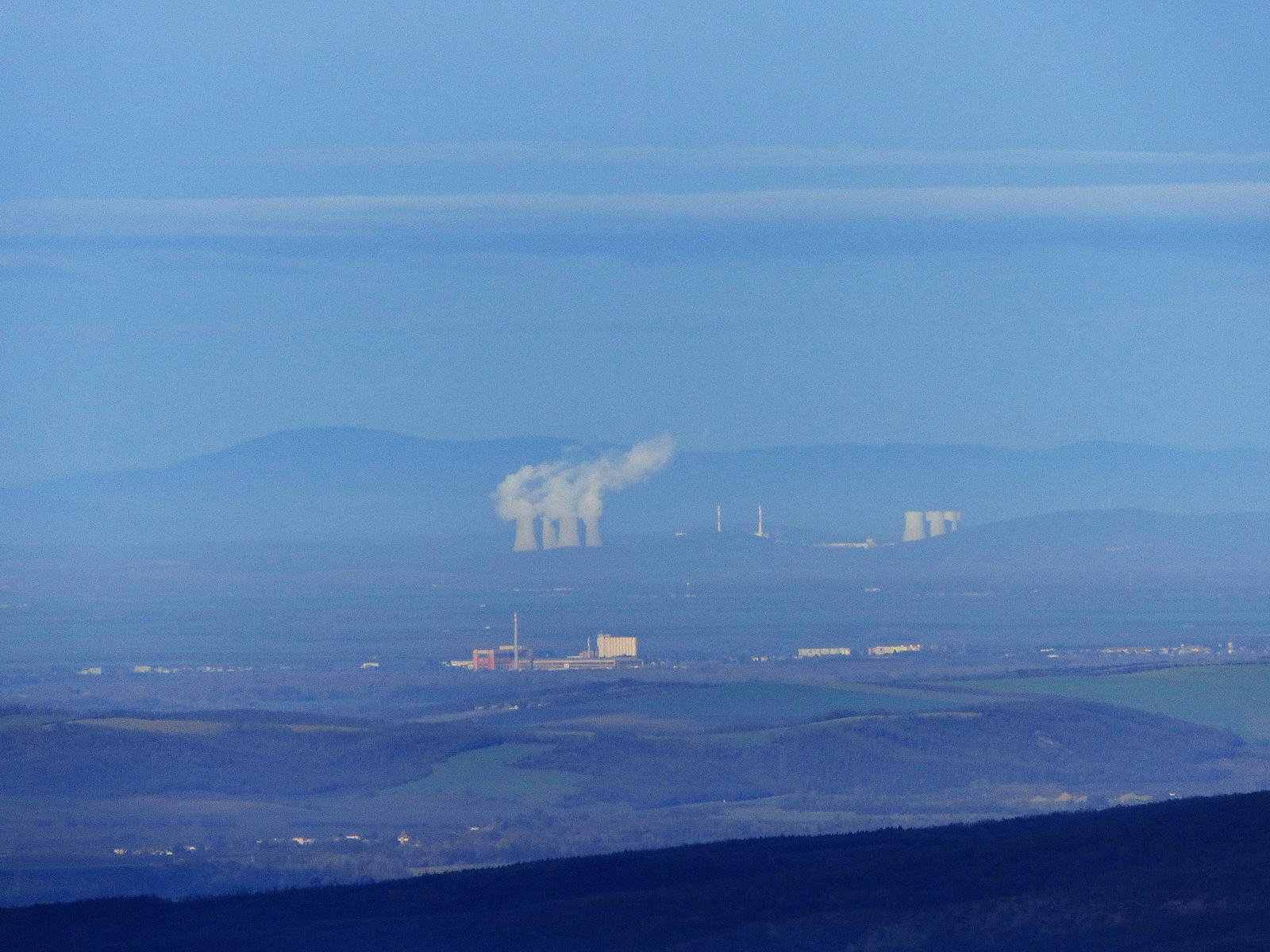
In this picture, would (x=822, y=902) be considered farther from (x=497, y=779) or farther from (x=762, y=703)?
(x=762, y=703)

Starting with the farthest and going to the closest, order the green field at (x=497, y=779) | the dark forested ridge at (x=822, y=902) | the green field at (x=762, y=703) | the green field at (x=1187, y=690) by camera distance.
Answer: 1. the green field at (x=762, y=703)
2. the green field at (x=1187, y=690)
3. the green field at (x=497, y=779)
4. the dark forested ridge at (x=822, y=902)

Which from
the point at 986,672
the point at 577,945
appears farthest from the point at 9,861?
the point at 986,672

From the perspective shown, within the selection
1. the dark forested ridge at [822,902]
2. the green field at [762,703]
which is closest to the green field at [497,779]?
the green field at [762,703]

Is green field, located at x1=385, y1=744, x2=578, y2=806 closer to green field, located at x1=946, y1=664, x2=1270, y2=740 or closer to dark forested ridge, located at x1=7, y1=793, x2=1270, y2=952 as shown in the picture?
green field, located at x1=946, y1=664, x2=1270, y2=740

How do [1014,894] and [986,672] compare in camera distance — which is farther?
[986,672]

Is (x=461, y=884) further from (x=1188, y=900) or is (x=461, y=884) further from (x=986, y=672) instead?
(x=986, y=672)

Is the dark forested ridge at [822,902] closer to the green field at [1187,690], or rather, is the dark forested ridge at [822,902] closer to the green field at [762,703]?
the green field at [762,703]
